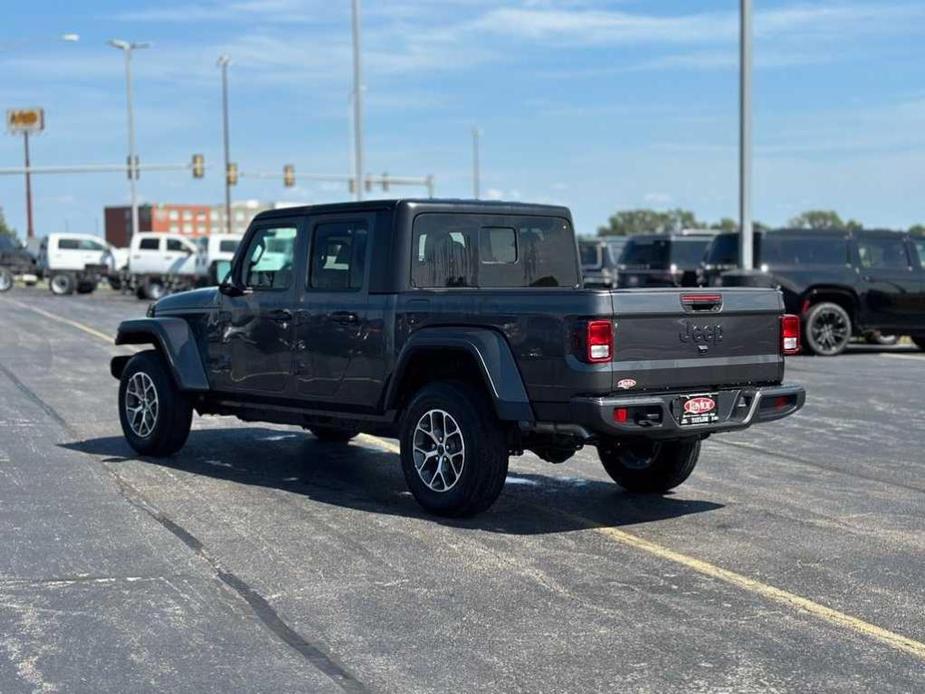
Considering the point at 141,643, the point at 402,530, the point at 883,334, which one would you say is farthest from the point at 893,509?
the point at 883,334

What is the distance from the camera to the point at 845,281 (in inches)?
853

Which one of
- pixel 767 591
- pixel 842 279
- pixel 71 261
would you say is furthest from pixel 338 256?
pixel 71 261

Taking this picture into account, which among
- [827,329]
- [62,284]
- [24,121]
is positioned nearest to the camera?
[827,329]

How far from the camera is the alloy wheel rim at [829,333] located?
2194 centimetres

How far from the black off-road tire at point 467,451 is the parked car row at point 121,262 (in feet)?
98.7

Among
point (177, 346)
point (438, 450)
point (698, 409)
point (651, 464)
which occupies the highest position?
point (177, 346)

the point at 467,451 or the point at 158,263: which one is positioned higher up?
the point at 158,263

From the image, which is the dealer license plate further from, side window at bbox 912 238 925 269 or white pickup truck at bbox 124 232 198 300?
white pickup truck at bbox 124 232 198 300

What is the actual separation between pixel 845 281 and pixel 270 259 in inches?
547

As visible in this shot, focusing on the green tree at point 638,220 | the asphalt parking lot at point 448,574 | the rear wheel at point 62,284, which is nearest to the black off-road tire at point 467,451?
the asphalt parking lot at point 448,574

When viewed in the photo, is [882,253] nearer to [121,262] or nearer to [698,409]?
[698,409]

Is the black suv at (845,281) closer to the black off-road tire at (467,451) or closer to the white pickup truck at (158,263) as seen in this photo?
the black off-road tire at (467,451)

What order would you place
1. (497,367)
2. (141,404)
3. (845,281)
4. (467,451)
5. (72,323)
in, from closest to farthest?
(497,367) < (467,451) < (141,404) < (845,281) < (72,323)

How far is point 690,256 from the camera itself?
2950 cm
